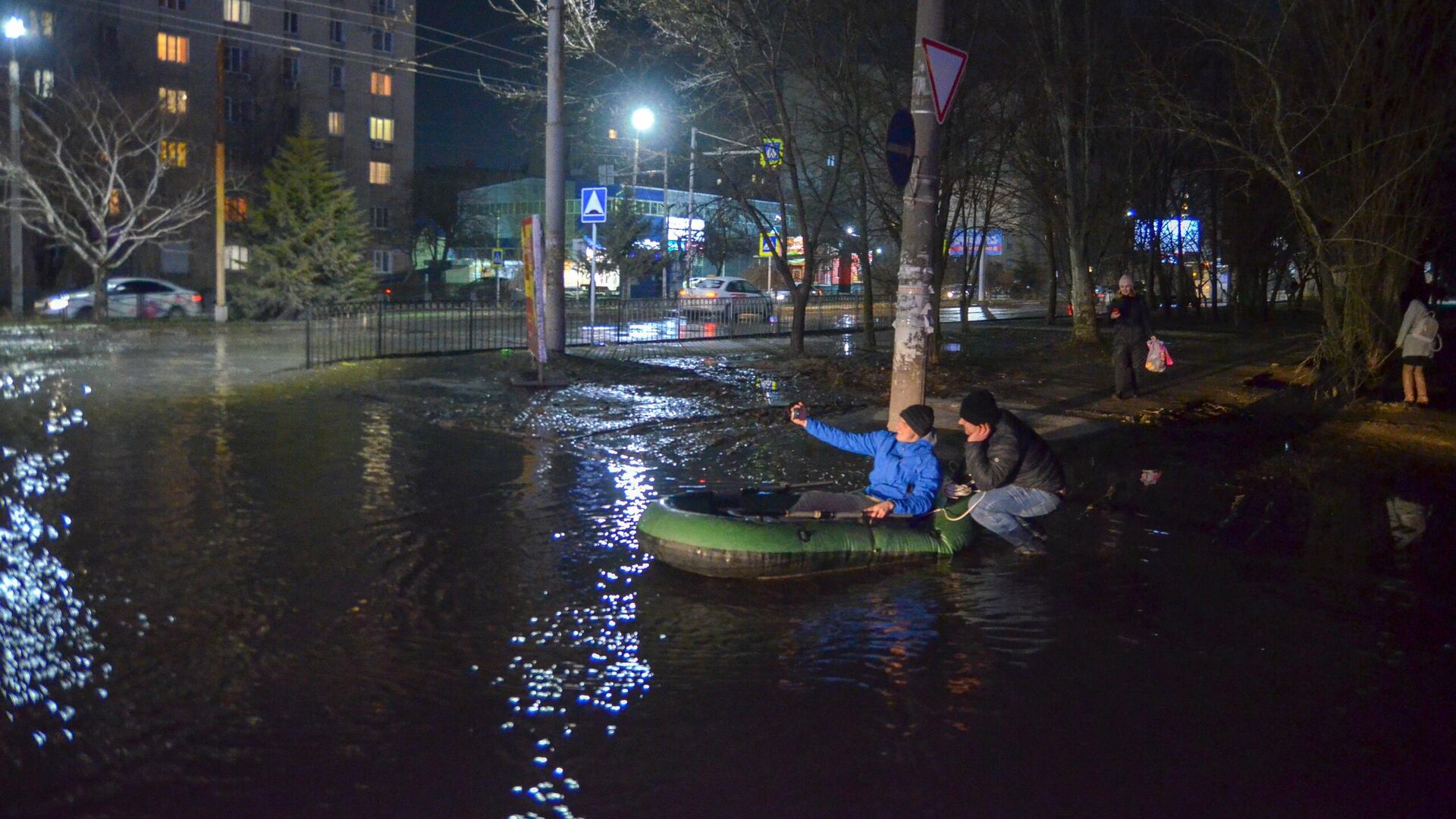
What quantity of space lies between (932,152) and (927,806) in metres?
7.62

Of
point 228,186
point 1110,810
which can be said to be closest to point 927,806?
point 1110,810

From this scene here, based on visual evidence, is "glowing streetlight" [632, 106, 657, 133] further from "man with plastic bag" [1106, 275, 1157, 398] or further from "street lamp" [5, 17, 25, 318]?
"street lamp" [5, 17, 25, 318]

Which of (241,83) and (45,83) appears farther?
(241,83)

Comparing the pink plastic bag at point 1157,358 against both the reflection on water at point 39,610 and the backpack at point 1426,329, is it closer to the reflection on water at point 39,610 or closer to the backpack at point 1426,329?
the backpack at point 1426,329

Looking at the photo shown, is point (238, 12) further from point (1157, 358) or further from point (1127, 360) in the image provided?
point (1157, 358)

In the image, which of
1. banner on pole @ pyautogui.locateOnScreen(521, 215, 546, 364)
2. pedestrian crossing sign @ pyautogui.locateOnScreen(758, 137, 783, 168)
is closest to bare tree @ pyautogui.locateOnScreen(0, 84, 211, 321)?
pedestrian crossing sign @ pyautogui.locateOnScreen(758, 137, 783, 168)

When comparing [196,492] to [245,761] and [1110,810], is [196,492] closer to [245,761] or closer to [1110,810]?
[245,761]

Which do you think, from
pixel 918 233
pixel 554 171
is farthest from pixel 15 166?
pixel 918 233

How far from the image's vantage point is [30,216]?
39.3 m

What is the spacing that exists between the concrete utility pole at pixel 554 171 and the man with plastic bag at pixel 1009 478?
1116 cm

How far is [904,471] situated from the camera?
8.60 m

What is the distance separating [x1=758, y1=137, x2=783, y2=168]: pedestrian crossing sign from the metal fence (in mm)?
4625

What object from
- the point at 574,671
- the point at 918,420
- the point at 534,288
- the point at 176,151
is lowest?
the point at 574,671

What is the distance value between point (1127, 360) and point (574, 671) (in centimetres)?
1277
